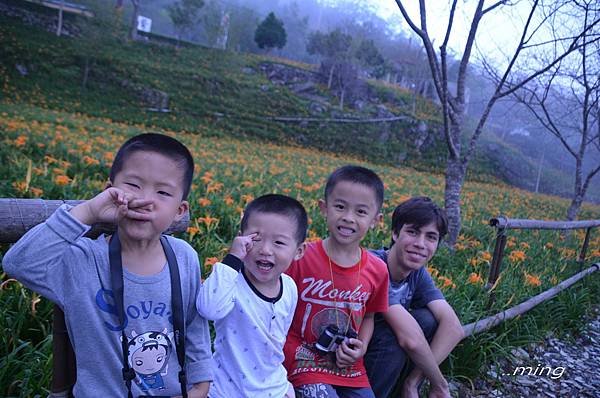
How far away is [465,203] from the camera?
10398mm

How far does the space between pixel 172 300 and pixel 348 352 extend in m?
0.89

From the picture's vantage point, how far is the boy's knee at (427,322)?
242cm

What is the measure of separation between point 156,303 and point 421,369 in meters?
1.51

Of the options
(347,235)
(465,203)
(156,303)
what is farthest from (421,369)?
(465,203)

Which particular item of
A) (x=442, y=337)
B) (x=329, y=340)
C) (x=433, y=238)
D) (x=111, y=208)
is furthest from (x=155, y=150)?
(x=442, y=337)

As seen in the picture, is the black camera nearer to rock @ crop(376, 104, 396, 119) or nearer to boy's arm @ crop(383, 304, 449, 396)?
boy's arm @ crop(383, 304, 449, 396)

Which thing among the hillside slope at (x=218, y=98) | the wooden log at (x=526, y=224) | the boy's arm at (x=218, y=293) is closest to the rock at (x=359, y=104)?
the hillside slope at (x=218, y=98)

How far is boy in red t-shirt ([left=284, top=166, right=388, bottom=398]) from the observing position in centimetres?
197

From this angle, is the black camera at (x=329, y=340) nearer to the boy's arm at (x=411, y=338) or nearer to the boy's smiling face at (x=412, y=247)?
the boy's arm at (x=411, y=338)

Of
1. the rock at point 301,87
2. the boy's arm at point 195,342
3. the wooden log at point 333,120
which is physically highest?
the rock at point 301,87

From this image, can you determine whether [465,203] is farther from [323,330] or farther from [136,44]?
[136,44]

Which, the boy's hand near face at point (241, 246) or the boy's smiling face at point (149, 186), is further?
the boy's hand near face at point (241, 246)

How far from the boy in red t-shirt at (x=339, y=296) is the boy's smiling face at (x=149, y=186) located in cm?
83

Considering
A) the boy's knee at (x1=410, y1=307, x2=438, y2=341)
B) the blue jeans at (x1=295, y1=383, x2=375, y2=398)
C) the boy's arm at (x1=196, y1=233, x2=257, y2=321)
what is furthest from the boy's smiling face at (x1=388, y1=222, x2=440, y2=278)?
the boy's arm at (x1=196, y1=233, x2=257, y2=321)
